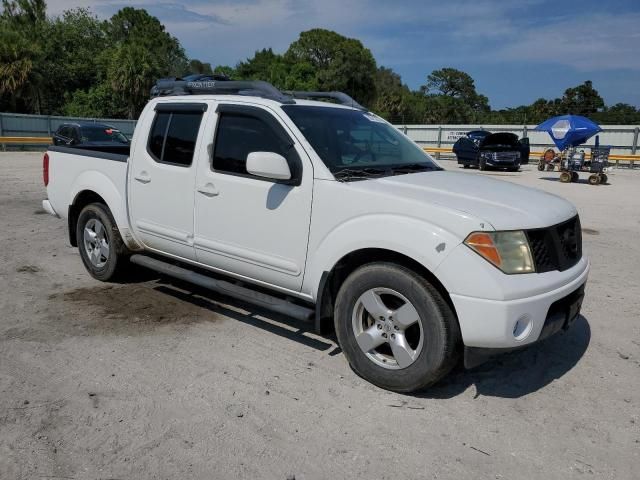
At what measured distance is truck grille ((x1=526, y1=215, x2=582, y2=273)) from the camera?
323 centimetres

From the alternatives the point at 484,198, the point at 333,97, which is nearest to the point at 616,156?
the point at 333,97

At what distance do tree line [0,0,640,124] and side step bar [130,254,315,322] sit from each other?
120ft

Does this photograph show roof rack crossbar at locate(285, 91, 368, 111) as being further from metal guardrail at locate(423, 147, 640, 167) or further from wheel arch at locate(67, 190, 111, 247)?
metal guardrail at locate(423, 147, 640, 167)

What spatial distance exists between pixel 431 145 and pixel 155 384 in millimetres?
33816

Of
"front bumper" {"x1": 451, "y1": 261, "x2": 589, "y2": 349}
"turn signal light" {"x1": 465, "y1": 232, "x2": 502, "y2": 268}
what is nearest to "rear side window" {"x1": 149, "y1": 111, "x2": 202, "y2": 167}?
"turn signal light" {"x1": 465, "y1": 232, "x2": 502, "y2": 268}

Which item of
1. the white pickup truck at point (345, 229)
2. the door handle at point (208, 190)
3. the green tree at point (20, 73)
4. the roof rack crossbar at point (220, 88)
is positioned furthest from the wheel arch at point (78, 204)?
the green tree at point (20, 73)

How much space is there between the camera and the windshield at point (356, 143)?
13.0ft

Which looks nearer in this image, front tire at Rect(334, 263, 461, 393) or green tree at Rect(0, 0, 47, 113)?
front tire at Rect(334, 263, 461, 393)

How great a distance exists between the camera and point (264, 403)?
3.36 metres

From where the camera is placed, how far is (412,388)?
3389mm

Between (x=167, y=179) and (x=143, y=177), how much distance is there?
14.7 inches

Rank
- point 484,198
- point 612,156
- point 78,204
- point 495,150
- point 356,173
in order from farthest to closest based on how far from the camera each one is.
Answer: point 612,156, point 495,150, point 78,204, point 356,173, point 484,198

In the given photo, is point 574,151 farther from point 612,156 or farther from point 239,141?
point 239,141

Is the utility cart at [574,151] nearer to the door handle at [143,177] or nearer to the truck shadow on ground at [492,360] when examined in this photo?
the truck shadow on ground at [492,360]
